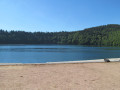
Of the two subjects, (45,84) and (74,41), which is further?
(74,41)

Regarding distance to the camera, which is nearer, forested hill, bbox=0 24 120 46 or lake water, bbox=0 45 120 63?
lake water, bbox=0 45 120 63

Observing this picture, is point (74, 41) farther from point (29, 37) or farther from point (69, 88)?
point (69, 88)

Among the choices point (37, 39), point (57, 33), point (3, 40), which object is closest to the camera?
point (3, 40)

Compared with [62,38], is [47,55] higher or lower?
lower

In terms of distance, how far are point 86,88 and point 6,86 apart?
2.55 m

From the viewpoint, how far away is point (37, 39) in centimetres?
11306

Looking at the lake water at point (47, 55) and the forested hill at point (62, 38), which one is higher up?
the forested hill at point (62, 38)

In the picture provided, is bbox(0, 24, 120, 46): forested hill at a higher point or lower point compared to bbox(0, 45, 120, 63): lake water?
higher

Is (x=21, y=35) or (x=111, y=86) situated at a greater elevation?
(x=21, y=35)

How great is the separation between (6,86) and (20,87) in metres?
0.48

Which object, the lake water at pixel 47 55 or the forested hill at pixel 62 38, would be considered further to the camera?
the forested hill at pixel 62 38

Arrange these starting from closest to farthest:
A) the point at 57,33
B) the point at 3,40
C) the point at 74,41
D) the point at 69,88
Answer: the point at 69,88 < the point at 3,40 < the point at 74,41 < the point at 57,33

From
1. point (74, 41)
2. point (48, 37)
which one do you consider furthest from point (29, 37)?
point (74, 41)

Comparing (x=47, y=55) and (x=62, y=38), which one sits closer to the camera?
(x=47, y=55)
